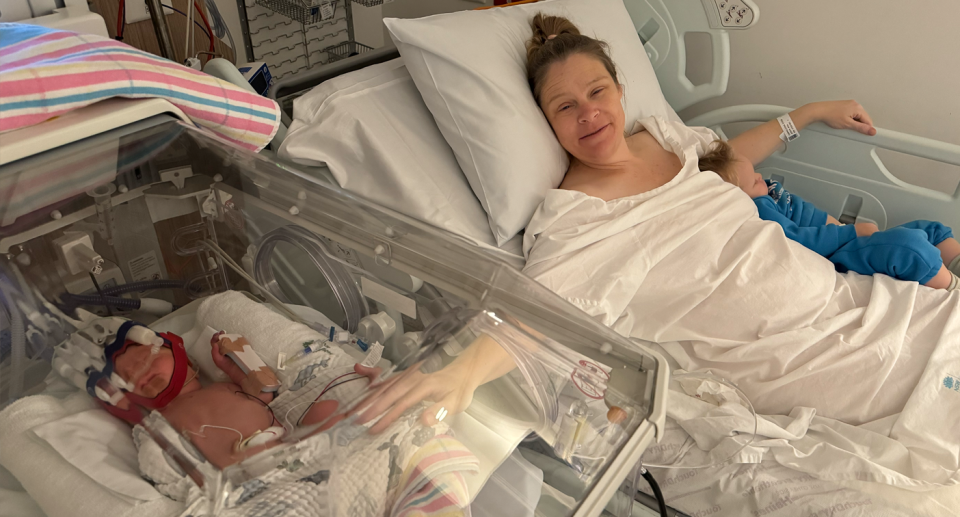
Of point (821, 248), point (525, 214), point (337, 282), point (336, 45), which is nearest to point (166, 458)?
point (337, 282)

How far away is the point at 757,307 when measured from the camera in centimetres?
122

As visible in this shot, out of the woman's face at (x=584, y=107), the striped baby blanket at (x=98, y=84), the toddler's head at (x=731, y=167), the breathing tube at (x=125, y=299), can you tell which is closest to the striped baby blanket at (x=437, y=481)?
the breathing tube at (x=125, y=299)

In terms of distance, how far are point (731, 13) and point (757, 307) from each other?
3.00 ft

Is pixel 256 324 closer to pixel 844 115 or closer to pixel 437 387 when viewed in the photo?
pixel 437 387

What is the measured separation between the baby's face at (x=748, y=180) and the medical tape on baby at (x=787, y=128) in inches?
6.5

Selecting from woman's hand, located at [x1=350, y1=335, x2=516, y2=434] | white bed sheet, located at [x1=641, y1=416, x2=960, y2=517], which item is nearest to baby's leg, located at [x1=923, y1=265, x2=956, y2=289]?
white bed sheet, located at [x1=641, y1=416, x2=960, y2=517]

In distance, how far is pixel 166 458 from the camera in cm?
64

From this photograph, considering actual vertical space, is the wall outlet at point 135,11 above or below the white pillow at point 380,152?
above

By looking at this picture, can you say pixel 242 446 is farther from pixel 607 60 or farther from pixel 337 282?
pixel 607 60

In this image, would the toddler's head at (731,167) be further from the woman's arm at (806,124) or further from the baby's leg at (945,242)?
the baby's leg at (945,242)

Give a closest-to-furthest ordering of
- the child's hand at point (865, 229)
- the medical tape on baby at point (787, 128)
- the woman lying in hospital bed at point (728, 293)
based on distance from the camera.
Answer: the woman lying in hospital bed at point (728, 293) < the child's hand at point (865, 229) < the medical tape on baby at point (787, 128)

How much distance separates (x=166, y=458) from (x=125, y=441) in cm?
9

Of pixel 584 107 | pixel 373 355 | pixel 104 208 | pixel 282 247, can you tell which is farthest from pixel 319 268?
pixel 584 107

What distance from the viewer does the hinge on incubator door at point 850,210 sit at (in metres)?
1.71
